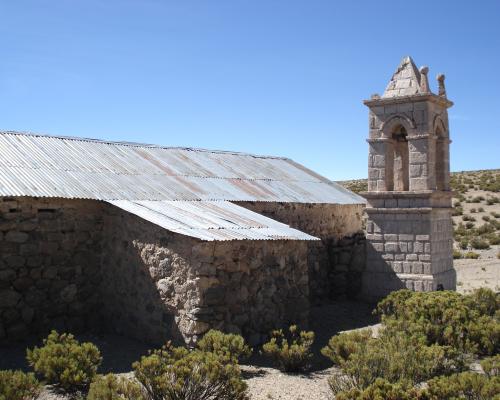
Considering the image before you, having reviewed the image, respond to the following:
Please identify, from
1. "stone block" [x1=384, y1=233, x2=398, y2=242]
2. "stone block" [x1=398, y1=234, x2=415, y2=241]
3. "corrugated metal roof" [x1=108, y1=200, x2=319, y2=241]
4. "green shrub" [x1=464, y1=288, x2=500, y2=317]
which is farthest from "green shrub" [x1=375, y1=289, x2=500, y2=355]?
"stone block" [x1=384, y1=233, x2=398, y2=242]

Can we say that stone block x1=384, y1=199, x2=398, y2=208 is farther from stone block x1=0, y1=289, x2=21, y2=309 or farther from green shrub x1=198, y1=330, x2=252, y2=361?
stone block x1=0, y1=289, x2=21, y2=309

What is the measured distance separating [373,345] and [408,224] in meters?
5.35

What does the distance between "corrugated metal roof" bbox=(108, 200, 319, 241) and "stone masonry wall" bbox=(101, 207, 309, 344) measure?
0.47 feet

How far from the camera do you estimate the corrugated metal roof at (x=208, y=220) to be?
7543mm

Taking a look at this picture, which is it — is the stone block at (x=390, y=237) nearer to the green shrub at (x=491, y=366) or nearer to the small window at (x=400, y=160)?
the small window at (x=400, y=160)

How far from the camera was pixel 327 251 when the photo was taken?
12.8 meters

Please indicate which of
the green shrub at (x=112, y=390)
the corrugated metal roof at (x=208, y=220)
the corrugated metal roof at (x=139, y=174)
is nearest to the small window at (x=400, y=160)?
the corrugated metal roof at (x=139, y=174)

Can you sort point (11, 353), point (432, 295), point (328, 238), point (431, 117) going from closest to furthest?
1. point (11, 353)
2. point (432, 295)
3. point (431, 117)
4. point (328, 238)

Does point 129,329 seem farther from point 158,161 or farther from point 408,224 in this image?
point 408,224

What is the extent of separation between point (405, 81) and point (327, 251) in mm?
4241

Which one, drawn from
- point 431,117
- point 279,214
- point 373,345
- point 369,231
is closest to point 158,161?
point 279,214

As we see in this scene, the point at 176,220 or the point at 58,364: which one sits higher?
the point at 176,220

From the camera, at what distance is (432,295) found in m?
9.20

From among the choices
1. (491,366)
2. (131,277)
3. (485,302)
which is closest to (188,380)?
(131,277)
